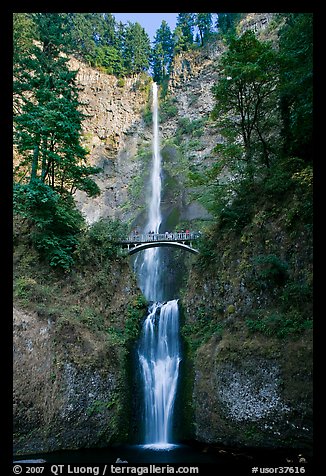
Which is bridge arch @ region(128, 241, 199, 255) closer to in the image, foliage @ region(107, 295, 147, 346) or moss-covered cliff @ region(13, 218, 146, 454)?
foliage @ region(107, 295, 147, 346)

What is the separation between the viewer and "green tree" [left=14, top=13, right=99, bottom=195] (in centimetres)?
1314

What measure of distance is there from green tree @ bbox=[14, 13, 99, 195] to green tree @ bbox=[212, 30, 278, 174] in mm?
6424

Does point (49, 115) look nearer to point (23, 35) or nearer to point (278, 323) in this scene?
point (23, 35)

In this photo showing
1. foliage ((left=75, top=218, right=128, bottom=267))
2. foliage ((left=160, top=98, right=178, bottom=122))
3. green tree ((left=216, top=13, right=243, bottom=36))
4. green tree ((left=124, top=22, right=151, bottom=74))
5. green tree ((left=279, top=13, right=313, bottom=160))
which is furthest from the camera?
green tree ((left=124, top=22, right=151, bottom=74))

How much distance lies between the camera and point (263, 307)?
414 inches

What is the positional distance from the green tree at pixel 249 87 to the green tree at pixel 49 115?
642cm

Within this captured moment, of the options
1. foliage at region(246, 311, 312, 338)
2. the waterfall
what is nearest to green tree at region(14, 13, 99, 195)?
the waterfall

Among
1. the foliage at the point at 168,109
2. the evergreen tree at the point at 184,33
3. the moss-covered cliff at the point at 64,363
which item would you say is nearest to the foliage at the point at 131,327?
the moss-covered cliff at the point at 64,363

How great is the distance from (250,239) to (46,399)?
854 centimetres

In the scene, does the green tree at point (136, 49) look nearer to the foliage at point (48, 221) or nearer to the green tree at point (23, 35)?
the green tree at point (23, 35)

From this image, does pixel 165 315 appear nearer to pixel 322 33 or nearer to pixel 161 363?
pixel 161 363

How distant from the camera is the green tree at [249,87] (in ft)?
38.9

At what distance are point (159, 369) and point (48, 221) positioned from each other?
764 cm

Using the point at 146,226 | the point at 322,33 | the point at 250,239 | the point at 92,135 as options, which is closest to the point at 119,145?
the point at 92,135
